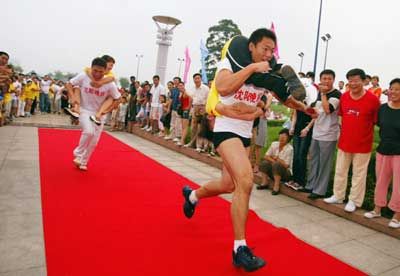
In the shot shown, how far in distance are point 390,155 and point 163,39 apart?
16554mm

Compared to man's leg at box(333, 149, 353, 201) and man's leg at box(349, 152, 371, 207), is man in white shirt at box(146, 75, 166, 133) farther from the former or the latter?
man's leg at box(349, 152, 371, 207)

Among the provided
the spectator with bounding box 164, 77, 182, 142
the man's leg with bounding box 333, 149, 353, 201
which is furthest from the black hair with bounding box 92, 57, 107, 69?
→ the spectator with bounding box 164, 77, 182, 142

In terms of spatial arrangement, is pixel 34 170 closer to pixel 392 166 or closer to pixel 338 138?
pixel 338 138

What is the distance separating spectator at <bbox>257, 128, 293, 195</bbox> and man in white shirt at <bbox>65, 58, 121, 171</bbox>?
9.00 ft

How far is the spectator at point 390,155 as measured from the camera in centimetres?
413

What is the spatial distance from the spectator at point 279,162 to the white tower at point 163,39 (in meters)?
14.2

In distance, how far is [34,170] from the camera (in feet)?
18.1

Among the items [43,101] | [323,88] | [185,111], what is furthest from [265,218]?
[43,101]

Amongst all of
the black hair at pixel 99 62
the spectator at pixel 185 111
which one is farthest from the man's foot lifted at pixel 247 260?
the spectator at pixel 185 111

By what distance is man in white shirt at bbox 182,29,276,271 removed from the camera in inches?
107

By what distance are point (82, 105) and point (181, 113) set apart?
3.88m

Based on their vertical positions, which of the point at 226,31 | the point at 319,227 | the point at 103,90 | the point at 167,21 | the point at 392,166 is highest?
the point at 226,31

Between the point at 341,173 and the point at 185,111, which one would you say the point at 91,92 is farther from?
A: the point at 341,173

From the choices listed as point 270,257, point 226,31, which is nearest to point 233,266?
point 270,257
